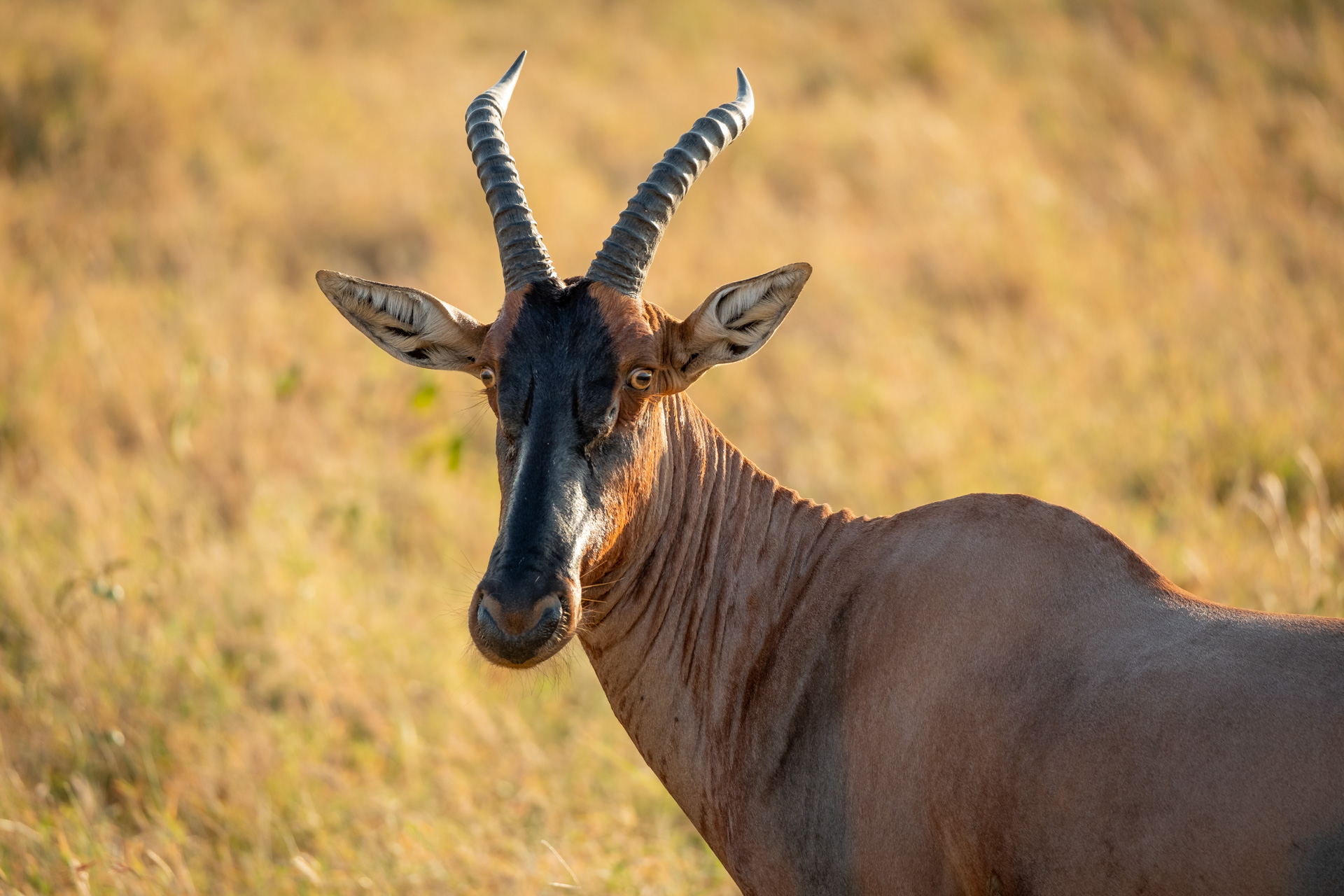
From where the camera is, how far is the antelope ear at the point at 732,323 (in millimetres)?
4527

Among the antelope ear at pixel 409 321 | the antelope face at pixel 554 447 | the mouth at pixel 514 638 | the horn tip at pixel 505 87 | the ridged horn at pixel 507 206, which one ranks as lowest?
the mouth at pixel 514 638

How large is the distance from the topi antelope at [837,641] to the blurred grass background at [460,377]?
1640mm

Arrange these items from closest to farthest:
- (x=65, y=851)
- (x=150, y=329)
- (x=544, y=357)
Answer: (x=544, y=357) < (x=65, y=851) < (x=150, y=329)

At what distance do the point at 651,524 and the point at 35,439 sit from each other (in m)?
6.98

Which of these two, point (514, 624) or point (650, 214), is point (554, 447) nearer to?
point (514, 624)

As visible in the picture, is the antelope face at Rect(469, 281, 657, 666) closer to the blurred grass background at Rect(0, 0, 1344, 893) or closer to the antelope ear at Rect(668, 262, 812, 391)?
the antelope ear at Rect(668, 262, 812, 391)

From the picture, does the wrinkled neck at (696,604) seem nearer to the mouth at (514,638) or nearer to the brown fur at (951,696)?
the brown fur at (951,696)

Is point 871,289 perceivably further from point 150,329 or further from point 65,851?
point 65,851

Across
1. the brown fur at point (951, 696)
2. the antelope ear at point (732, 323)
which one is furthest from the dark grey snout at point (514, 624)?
the antelope ear at point (732, 323)

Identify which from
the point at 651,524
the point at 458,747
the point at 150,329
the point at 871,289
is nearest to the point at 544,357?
the point at 651,524

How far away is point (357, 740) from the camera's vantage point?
6934mm

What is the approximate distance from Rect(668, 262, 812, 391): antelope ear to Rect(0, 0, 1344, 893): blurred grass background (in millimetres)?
2157

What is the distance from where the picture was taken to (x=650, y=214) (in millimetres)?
4551

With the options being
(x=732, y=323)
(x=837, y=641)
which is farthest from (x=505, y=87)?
(x=837, y=641)
